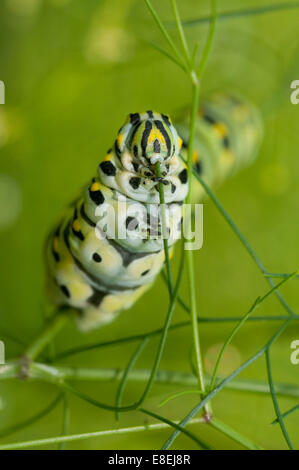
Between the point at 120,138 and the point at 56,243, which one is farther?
the point at 56,243

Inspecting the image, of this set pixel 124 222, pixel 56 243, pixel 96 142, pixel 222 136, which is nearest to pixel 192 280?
pixel 124 222

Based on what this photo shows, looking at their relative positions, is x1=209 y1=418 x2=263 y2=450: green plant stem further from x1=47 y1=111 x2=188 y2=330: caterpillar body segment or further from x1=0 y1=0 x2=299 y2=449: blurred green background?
x1=0 y1=0 x2=299 y2=449: blurred green background

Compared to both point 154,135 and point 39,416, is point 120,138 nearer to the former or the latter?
point 154,135

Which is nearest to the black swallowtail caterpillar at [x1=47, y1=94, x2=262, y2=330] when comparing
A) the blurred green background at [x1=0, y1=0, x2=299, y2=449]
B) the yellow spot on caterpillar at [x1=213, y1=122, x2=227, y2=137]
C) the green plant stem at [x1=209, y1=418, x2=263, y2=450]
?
the green plant stem at [x1=209, y1=418, x2=263, y2=450]

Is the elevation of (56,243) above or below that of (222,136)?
below

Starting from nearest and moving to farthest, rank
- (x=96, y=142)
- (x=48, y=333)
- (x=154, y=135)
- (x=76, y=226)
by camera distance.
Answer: (x=154, y=135) < (x=76, y=226) < (x=48, y=333) < (x=96, y=142)

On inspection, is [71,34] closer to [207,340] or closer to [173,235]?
[207,340]

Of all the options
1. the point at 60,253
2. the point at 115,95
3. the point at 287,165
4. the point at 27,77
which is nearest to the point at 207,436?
the point at 60,253
